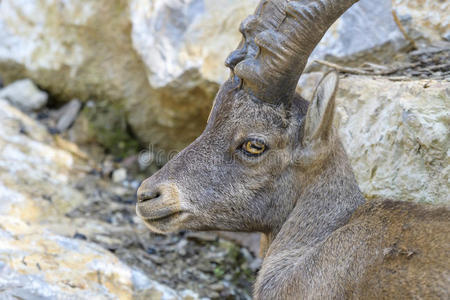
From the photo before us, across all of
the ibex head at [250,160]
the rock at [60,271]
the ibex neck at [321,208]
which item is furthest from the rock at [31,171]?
the ibex neck at [321,208]

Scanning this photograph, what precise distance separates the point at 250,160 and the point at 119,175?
4.70m

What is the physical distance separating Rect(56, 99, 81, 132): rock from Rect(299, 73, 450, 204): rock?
5.03 m

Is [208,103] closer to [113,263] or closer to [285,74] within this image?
[113,263]

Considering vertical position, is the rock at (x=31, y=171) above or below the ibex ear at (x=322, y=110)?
below

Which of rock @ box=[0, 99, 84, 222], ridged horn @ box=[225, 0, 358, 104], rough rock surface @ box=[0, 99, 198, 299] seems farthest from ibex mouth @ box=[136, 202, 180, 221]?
rock @ box=[0, 99, 84, 222]

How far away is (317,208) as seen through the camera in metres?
4.46

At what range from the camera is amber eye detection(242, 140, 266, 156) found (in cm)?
447

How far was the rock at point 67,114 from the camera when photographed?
9.20 m

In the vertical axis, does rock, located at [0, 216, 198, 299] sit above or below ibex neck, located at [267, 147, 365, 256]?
below

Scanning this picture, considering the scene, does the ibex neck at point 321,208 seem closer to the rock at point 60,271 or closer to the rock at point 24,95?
the rock at point 60,271

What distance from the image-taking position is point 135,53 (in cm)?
923

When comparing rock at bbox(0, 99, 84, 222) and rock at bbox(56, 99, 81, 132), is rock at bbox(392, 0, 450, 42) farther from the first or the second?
rock at bbox(56, 99, 81, 132)

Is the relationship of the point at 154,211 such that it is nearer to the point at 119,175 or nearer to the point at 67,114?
the point at 119,175

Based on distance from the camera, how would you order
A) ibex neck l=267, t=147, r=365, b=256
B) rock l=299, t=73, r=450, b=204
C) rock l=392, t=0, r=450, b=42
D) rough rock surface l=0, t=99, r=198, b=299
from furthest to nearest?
rock l=392, t=0, r=450, b=42
rough rock surface l=0, t=99, r=198, b=299
rock l=299, t=73, r=450, b=204
ibex neck l=267, t=147, r=365, b=256
